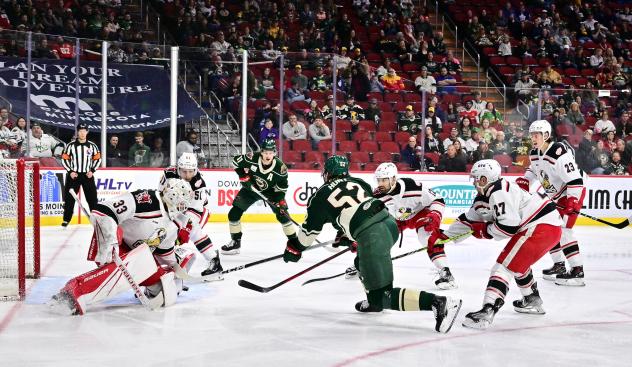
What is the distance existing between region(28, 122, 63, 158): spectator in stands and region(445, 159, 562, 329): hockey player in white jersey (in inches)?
255

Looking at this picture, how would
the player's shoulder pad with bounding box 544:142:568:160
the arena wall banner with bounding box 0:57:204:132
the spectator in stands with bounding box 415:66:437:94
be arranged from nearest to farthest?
1. the player's shoulder pad with bounding box 544:142:568:160
2. the arena wall banner with bounding box 0:57:204:132
3. the spectator in stands with bounding box 415:66:437:94

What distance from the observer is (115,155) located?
10.6 metres

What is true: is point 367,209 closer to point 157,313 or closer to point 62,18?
point 157,313

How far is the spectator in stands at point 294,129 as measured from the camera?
11.1m

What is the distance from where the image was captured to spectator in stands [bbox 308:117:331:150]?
11250 mm

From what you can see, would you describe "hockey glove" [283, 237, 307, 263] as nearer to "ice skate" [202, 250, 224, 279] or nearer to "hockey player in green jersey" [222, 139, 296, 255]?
"ice skate" [202, 250, 224, 279]

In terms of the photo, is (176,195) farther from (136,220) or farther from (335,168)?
(335,168)

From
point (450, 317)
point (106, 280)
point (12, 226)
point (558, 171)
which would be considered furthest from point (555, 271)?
point (12, 226)

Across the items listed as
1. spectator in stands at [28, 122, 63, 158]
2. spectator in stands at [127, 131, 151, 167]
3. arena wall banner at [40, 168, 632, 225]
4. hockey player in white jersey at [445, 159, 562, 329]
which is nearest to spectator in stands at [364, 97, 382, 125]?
arena wall banner at [40, 168, 632, 225]

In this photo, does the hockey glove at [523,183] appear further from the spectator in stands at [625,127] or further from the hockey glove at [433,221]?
the spectator in stands at [625,127]

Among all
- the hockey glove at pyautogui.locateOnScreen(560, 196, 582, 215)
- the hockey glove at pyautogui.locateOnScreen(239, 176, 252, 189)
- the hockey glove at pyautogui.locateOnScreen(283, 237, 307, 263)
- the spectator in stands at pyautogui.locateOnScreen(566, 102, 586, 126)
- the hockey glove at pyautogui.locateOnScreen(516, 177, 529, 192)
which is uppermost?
the spectator in stands at pyautogui.locateOnScreen(566, 102, 586, 126)

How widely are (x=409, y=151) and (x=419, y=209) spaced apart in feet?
17.8

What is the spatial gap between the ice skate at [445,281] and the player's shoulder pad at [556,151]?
4.11 ft

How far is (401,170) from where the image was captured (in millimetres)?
11750
